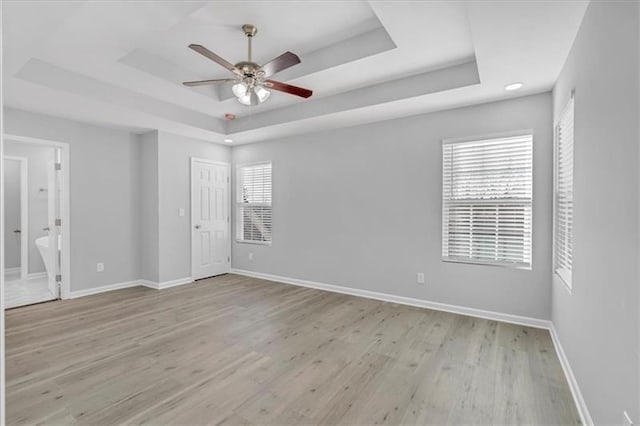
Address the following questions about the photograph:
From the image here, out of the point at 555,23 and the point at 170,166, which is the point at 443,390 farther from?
the point at 170,166

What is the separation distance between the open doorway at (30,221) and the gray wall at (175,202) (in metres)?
1.29

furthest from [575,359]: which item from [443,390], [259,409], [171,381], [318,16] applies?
[318,16]

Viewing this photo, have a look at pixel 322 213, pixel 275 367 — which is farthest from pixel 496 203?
pixel 275 367

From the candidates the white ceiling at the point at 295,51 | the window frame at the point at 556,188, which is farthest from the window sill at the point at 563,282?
the white ceiling at the point at 295,51

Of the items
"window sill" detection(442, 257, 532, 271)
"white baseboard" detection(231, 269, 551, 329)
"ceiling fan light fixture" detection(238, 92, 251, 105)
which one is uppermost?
"ceiling fan light fixture" detection(238, 92, 251, 105)

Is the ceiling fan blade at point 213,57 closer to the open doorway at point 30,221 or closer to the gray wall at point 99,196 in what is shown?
the gray wall at point 99,196

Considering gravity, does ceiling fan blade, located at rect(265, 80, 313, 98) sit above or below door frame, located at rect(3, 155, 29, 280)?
above

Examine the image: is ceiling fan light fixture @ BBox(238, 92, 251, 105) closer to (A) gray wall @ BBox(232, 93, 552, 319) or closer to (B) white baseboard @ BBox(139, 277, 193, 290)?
(A) gray wall @ BBox(232, 93, 552, 319)

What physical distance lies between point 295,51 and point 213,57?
1.11m

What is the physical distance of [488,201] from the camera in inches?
148

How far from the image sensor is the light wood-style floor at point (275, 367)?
6.94ft

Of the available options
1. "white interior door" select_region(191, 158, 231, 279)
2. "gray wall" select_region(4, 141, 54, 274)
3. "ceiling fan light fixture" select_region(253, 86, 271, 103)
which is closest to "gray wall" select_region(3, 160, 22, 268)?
"gray wall" select_region(4, 141, 54, 274)

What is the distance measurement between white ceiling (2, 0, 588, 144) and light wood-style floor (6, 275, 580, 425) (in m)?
2.50

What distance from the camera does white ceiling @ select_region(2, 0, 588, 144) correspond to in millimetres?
2375
